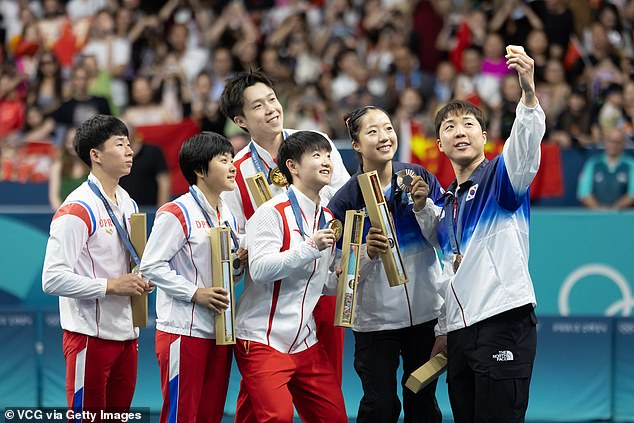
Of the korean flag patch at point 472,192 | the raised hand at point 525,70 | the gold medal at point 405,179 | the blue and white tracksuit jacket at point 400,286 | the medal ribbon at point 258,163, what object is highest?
the raised hand at point 525,70

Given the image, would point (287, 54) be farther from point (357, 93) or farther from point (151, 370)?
point (151, 370)

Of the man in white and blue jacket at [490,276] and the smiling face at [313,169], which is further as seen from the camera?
the smiling face at [313,169]

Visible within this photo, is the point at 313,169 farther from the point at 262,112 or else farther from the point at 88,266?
the point at 88,266

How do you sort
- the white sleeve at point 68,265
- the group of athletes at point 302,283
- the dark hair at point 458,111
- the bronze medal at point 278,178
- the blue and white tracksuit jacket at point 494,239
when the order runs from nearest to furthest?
the blue and white tracksuit jacket at point 494,239
the group of athletes at point 302,283
the dark hair at point 458,111
the white sleeve at point 68,265
the bronze medal at point 278,178

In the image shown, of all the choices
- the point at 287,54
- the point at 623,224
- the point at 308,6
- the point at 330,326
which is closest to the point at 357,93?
the point at 287,54

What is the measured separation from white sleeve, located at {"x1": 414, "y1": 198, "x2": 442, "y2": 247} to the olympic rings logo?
302cm

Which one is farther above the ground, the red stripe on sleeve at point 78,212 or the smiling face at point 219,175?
the smiling face at point 219,175

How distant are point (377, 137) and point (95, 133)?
1.66 meters

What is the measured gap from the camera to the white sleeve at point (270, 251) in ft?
17.7

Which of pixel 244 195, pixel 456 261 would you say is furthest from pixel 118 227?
pixel 456 261

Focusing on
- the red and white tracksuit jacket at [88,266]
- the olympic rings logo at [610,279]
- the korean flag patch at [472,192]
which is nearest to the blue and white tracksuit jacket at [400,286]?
the korean flag patch at [472,192]

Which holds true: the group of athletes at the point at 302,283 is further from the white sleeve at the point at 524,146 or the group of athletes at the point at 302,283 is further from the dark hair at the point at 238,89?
the dark hair at the point at 238,89

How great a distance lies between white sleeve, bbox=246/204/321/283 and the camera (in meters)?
5.39

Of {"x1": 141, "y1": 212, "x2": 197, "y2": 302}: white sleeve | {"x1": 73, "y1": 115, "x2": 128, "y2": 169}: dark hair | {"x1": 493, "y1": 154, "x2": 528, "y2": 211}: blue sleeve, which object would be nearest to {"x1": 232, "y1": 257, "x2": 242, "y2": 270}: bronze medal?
{"x1": 141, "y1": 212, "x2": 197, "y2": 302}: white sleeve
